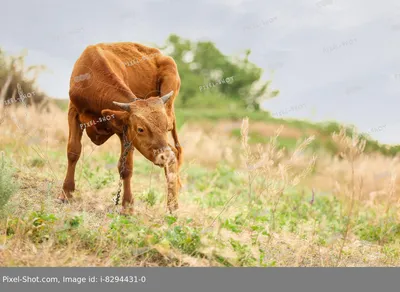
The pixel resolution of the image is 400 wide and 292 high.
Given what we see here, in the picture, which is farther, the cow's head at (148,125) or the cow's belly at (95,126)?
the cow's belly at (95,126)

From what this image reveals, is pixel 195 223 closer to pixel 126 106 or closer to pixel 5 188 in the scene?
pixel 126 106

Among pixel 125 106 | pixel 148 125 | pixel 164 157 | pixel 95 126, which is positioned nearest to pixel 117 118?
pixel 125 106

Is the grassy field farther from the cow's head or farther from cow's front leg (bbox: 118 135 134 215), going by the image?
the cow's head

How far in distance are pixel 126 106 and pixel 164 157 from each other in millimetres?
850

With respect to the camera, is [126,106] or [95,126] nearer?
[126,106]

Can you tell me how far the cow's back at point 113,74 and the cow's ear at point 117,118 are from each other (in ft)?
0.90

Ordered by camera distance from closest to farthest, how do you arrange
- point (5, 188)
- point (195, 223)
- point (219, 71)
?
1. point (5, 188)
2. point (195, 223)
3. point (219, 71)

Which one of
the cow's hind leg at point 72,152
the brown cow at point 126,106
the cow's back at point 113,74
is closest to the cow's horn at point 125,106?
the brown cow at point 126,106

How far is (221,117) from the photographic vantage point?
30.5m

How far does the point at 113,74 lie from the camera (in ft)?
24.3

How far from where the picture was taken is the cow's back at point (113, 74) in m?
7.32

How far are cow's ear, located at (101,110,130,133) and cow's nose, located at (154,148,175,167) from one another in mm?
716

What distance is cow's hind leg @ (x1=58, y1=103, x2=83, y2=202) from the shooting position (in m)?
7.58

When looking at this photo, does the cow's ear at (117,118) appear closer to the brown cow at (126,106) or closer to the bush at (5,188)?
the brown cow at (126,106)
